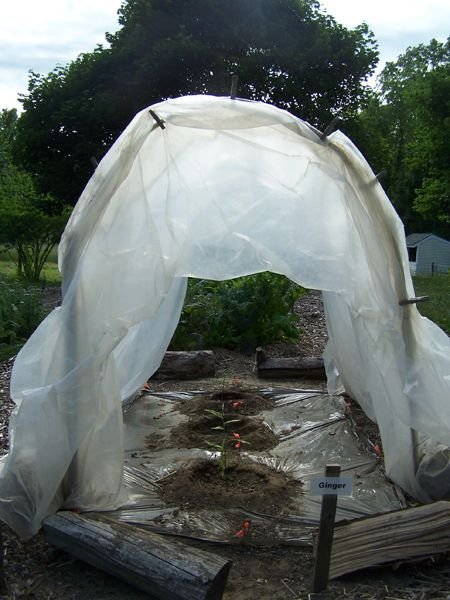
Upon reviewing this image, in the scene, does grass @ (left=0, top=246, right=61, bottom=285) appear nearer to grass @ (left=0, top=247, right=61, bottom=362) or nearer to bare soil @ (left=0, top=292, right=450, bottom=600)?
grass @ (left=0, top=247, right=61, bottom=362)

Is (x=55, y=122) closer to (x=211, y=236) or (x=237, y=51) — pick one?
(x=237, y=51)

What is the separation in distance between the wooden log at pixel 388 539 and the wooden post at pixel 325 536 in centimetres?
8

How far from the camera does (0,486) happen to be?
3.11 metres

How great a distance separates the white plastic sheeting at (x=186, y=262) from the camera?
318 cm

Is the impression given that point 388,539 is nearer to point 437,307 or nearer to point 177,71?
point 437,307

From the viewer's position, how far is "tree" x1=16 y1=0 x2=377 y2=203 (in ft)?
46.0

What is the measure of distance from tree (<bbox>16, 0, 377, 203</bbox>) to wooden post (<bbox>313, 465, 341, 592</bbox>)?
1243 centimetres

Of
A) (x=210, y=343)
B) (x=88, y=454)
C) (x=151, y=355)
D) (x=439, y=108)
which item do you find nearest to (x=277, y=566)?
(x=88, y=454)

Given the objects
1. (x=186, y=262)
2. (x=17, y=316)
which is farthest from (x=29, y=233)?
(x=186, y=262)

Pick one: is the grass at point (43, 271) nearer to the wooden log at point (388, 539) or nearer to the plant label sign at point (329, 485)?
the wooden log at point (388, 539)

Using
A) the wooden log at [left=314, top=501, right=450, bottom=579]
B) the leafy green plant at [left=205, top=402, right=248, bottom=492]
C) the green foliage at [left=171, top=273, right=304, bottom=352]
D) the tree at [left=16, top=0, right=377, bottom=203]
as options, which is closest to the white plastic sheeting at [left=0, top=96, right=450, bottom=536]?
the wooden log at [left=314, top=501, right=450, bottom=579]

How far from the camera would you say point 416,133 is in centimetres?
2408

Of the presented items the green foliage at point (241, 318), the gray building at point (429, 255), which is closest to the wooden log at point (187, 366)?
the green foliage at point (241, 318)

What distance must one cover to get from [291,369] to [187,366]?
3.45 feet
